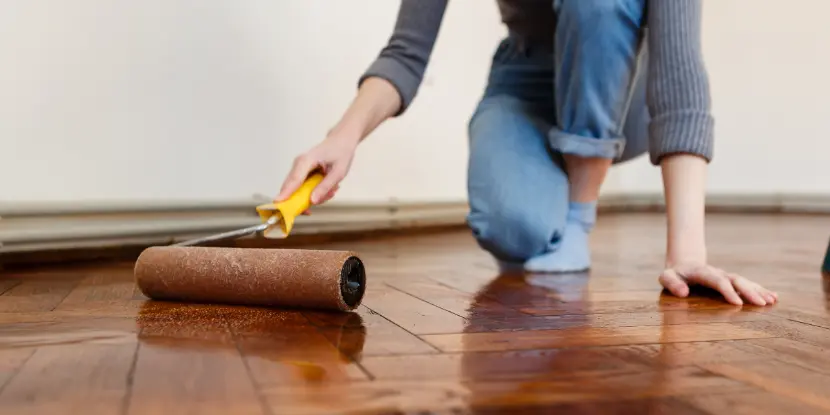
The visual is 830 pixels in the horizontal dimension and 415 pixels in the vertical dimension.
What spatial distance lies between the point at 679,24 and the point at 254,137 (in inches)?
34.5

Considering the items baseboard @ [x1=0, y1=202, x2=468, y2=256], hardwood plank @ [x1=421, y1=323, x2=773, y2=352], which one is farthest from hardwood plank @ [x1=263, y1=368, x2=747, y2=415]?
baseboard @ [x1=0, y1=202, x2=468, y2=256]

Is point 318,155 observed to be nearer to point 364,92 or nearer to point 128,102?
point 364,92

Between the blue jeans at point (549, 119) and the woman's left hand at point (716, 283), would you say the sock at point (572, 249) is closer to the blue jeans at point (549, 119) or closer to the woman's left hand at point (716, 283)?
the blue jeans at point (549, 119)

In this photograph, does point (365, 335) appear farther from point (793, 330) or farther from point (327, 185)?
point (793, 330)

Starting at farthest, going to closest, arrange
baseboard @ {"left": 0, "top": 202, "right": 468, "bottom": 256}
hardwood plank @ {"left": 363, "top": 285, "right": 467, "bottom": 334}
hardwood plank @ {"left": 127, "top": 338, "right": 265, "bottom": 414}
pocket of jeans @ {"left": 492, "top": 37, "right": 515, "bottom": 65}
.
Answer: pocket of jeans @ {"left": 492, "top": 37, "right": 515, "bottom": 65}, baseboard @ {"left": 0, "top": 202, "right": 468, "bottom": 256}, hardwood plank @ {"left": 363, "top": 285, "right": 467, "bottom": 334}, hardwood plank @ {"left": 127, "top": 338, "right": 265, "bottom": 414}

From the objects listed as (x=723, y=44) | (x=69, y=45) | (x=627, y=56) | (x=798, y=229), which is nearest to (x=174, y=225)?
(x=69, y=45)

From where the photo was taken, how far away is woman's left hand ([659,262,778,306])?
0.88 metres

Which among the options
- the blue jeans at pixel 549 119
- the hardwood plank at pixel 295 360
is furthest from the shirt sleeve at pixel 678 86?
the hardwood plank at pixel 295 360

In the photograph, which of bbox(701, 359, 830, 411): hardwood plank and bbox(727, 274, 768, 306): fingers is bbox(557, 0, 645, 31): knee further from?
bbox(701, 359, 830, 411): hardwood plank

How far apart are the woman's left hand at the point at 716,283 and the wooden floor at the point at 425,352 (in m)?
0.03

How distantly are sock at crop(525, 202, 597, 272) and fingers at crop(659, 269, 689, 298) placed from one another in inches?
10.7

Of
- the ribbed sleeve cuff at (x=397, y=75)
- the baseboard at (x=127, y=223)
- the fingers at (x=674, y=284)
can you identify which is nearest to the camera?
the fingers at (x=674, y=284)

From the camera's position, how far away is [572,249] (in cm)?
126

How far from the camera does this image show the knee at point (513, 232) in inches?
48.5
